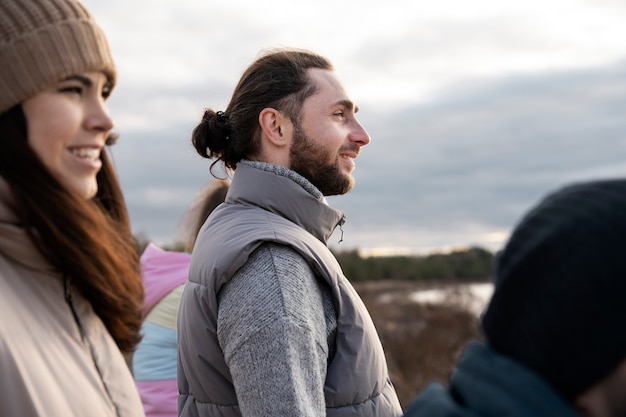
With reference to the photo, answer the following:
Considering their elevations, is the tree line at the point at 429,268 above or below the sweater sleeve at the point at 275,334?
below

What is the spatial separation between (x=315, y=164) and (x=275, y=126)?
209 millimetres

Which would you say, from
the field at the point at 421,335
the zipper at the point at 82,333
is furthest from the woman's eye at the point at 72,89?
the field at the point at 421,335

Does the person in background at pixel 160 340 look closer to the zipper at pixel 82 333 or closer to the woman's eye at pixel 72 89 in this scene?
the zipper at pixel 82 333

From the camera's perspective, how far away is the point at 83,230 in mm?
1815

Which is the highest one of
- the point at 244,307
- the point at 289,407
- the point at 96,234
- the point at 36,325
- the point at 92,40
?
the point at 92,40

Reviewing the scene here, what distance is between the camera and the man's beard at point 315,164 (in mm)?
2660

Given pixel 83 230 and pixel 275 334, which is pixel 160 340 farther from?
pixel 83 230

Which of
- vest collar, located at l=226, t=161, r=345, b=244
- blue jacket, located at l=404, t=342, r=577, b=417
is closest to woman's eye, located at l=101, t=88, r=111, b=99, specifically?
vest collar, located at l=226, t=161, r=345, b=244

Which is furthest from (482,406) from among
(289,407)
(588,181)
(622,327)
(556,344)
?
(289,407)

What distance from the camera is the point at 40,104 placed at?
178 centimetres

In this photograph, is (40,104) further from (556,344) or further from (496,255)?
(556,344)

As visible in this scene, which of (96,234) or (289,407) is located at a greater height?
(96,234)

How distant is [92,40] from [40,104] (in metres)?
0.21

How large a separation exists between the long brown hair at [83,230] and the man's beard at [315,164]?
77 cm
